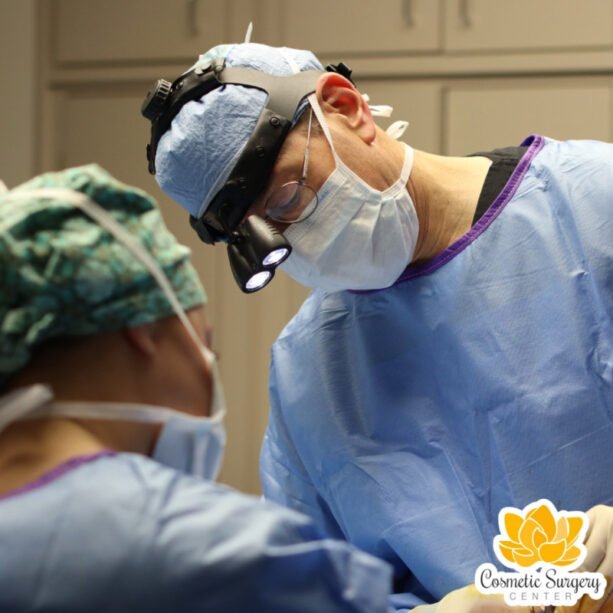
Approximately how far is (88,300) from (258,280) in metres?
0.66

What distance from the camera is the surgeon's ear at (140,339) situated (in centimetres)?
101

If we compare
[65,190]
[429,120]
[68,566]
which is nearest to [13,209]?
[65,190]

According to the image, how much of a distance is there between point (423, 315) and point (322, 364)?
18 cm

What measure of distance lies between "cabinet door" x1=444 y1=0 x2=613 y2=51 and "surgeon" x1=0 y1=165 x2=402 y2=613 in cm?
213

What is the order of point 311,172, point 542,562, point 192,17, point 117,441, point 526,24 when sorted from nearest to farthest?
point 117,441, point 542,562, point 311,172, point 526,24, point 192,17

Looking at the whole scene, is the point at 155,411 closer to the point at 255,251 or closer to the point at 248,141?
the point at 255,251

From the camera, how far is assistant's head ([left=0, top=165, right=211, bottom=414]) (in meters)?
0.96

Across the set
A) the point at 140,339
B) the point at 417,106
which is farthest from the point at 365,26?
the point at 140,339

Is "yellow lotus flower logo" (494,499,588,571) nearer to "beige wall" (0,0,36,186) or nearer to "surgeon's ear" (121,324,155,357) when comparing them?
"surgeon's ear" (121,324,155,357)

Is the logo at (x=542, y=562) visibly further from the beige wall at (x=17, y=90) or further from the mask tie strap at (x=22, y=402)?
the beige wall at (x=17, y=90)

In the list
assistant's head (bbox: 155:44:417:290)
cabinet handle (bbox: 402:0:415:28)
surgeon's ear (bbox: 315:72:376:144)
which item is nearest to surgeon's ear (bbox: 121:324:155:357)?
assistant's head (bbox: 155:44:417:290)

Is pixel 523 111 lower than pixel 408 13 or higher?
lower

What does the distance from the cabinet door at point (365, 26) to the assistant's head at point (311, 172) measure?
139cm

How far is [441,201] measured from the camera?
172 centimetres
